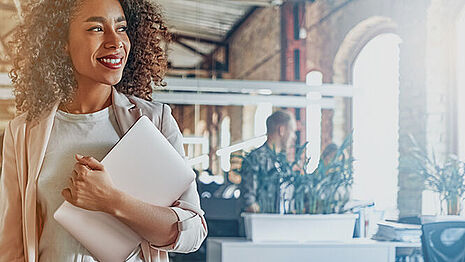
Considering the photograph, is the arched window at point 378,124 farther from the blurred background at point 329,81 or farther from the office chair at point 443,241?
the office chair at point 443,241

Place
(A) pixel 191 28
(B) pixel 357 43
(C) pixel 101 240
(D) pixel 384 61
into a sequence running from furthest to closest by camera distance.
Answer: (A) pixel 191 28
(B) pixel 357 43
(D) pixel 384 61
(C) pixel 101 240

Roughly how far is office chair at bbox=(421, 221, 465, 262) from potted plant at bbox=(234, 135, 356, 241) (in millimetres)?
378

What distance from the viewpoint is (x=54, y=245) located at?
100cm

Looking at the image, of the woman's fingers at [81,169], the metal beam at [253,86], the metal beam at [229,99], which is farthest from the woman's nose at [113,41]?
the metal beam at [229,99]

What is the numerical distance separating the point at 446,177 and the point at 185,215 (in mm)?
3765

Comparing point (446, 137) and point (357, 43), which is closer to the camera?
point (446, 137)

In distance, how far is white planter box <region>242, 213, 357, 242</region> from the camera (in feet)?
10.3

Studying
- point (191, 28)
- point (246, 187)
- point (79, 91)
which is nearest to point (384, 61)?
point (246, 187)

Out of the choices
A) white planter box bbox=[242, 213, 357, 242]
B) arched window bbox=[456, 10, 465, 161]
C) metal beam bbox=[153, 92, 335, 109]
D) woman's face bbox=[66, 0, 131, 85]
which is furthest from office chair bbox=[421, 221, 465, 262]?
metal beam bbox=[153, 92, 335, 109]

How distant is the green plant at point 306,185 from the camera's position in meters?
3.16

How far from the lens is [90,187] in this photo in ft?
3.09

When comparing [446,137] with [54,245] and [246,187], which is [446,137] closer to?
[246,187]

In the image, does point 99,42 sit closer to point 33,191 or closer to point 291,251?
point 33,191

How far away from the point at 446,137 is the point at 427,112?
245 mm
